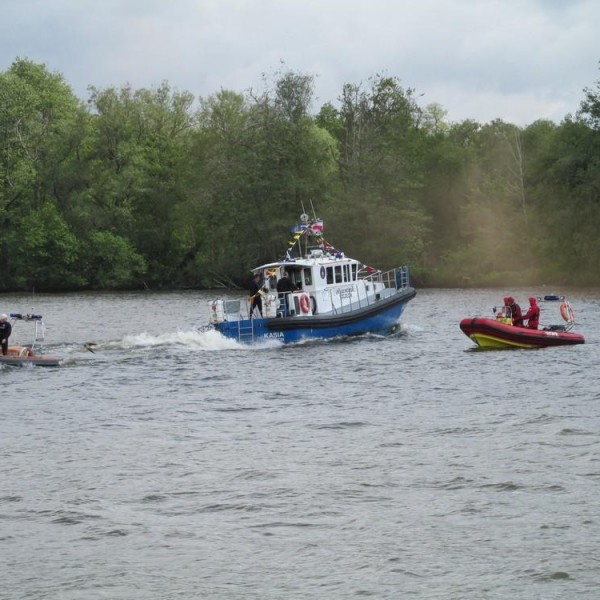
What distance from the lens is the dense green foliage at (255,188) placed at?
80.0m

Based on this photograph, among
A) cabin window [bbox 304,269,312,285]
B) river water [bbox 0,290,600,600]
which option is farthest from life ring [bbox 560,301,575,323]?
cabin window [bbox 304,269,312,285]

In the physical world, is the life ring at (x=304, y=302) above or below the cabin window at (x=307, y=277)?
below

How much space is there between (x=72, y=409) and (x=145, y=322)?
2721 cm

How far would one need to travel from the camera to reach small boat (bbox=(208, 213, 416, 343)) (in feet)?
126

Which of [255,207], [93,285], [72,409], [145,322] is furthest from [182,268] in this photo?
[72,409]

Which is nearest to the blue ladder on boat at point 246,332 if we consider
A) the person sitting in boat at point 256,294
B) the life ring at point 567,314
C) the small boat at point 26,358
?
→ the person sitting in boat at point 256,294

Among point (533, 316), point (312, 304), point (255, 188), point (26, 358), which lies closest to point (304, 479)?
point (26, 358)

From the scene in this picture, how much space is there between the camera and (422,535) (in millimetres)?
15680

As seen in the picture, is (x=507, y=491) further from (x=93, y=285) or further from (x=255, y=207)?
(x=93, y=285)

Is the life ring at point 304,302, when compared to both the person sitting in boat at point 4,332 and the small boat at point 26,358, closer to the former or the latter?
the small boat at point 26,358

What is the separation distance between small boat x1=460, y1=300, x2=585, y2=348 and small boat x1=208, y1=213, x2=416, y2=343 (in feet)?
15.8

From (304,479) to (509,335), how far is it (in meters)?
17.6

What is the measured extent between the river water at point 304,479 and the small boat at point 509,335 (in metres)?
0.89

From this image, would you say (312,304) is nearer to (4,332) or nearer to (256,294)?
(256,294)
